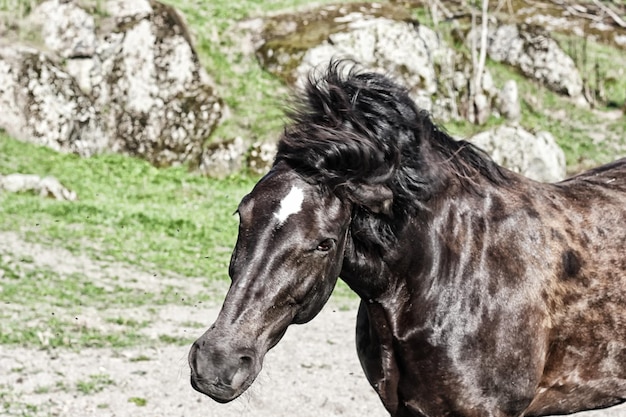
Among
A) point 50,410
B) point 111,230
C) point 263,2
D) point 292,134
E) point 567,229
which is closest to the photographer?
point 292,134

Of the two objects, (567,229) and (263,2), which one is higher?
(567,229)

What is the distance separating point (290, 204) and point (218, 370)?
25.4 inches

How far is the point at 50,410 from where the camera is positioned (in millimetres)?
6598

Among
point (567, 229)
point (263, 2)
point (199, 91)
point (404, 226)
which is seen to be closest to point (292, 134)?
point (404, 226)

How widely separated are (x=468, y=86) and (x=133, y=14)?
821 cm

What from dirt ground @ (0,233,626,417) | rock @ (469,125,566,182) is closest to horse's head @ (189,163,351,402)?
dirt ground @ (0,233,626,417)

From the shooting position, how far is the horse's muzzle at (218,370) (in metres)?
2.97

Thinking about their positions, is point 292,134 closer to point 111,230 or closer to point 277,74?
point 111,230

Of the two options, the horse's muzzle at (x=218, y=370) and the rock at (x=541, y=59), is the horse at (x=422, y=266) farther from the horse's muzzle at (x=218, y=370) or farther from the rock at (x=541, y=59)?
the rock at (x=541, y=59)

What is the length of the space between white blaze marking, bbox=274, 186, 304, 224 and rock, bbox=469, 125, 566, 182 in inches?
606

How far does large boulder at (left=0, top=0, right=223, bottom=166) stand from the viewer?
59.1 feet

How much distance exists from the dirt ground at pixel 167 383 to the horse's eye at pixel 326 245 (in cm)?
286

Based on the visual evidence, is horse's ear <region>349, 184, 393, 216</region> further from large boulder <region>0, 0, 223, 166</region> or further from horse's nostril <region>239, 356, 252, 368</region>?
large boulder <region>0, 0, 223, 166</region>

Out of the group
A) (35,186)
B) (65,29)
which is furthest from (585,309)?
(65,29)
